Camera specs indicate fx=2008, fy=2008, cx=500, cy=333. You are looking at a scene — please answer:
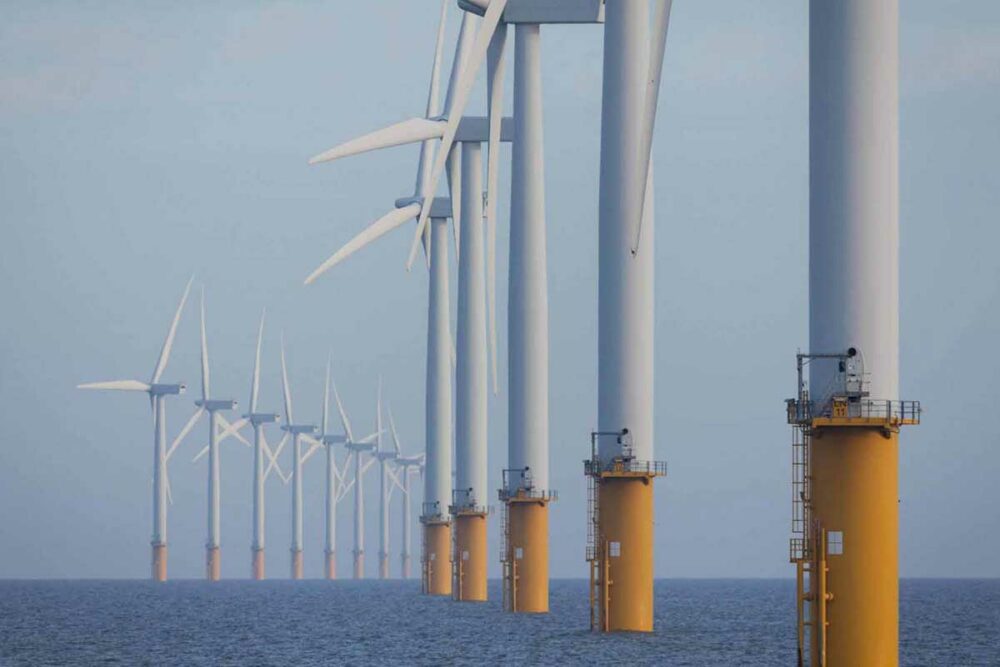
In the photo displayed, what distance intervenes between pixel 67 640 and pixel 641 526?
37913 mm

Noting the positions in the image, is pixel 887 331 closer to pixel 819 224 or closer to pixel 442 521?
pixel 819 224

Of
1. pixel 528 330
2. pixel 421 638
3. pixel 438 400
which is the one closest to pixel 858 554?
pixel 421 638

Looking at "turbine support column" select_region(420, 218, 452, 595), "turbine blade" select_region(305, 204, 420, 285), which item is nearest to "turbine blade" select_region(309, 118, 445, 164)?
"turbine blade" select_region(305, 204, 420, 285)

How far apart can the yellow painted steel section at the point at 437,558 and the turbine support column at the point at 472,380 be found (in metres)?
17.1

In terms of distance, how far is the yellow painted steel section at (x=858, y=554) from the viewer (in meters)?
49.2

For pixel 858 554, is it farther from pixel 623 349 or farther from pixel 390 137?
pixel 390 137

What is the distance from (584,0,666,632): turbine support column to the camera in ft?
257

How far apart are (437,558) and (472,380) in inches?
1134

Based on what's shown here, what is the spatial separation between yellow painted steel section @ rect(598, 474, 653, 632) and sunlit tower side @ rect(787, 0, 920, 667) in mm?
27493

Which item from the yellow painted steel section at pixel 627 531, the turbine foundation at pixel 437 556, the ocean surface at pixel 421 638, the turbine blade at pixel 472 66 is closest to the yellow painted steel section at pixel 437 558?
the turbine foundation at pixel 437 556

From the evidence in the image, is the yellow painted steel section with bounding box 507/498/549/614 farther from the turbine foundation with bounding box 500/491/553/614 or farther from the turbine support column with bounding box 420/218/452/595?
the turbine support column with bounding box 420/218/452/595

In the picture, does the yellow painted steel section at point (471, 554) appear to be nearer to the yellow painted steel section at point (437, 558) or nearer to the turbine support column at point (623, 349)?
the yellow painted steel section at point (437, 558)

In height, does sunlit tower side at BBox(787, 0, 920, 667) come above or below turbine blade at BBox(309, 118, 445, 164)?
below

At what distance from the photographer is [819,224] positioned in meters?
50.7
